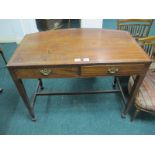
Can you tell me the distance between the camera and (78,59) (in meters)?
1.02

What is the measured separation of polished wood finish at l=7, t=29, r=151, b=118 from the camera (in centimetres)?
100

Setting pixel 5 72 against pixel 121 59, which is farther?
pixel 5 72

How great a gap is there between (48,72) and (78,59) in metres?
0.25

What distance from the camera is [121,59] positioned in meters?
1.01

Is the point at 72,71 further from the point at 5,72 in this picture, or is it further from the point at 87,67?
the point at 5,72

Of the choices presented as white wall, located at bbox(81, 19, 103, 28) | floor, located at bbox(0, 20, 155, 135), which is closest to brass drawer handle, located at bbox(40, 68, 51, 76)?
floor, located at bbox(0, 20, 155, 135)

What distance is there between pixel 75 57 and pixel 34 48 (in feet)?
1.24

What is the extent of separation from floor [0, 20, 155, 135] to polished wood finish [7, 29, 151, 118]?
46 cm

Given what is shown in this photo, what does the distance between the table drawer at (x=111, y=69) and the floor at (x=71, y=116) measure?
2.31 feet

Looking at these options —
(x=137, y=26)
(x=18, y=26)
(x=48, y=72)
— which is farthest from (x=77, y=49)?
(x=18, y=26)

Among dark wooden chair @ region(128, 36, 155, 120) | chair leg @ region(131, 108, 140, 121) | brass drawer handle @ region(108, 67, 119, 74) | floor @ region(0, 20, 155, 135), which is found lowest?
floor @ region(0, 20, 155, 135)

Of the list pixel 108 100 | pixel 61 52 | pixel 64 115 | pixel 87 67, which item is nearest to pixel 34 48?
pixel 61 52

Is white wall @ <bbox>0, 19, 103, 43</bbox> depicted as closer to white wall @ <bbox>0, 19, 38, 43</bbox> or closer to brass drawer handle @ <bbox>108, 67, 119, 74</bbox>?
white wall @ <bbox>0, 19, 38, 43</bbox>

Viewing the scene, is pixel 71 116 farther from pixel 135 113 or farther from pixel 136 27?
pixel 136 27
